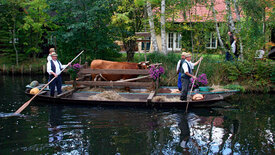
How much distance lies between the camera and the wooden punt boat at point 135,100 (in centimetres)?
975

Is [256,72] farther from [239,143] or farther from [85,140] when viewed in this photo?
[85,140]

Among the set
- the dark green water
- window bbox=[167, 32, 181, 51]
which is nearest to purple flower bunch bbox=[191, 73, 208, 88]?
the dark green water

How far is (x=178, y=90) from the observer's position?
1136 cm

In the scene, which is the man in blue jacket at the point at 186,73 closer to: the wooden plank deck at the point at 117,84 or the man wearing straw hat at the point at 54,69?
the wooden plank deck at the point at 117,84

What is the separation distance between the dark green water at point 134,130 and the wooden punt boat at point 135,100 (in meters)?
0.22

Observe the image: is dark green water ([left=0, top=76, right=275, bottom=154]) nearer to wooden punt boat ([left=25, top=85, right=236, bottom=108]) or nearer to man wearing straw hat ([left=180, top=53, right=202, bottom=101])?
wooden punt boat ([left=25, top=85, right=236, bottom=108])

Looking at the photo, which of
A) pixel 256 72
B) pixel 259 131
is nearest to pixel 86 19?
pixel 256 72

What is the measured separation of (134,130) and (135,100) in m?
2.41

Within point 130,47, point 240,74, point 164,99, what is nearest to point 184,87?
point 164,99

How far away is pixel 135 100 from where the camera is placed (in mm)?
10016

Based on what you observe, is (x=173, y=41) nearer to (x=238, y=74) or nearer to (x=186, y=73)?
(x=238, y=74)

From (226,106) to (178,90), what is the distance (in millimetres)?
1892

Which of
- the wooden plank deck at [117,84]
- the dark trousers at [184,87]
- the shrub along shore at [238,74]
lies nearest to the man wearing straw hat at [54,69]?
the wooden plank deck at [117,84]

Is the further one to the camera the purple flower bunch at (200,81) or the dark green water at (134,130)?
the purple flower bunch at (200,81)
